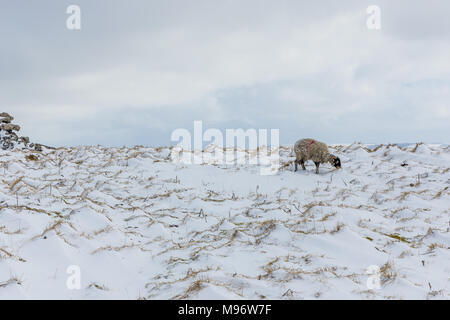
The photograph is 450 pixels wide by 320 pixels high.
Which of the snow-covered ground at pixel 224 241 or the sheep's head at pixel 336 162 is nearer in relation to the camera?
the snow-covered ground at pixel 224 241

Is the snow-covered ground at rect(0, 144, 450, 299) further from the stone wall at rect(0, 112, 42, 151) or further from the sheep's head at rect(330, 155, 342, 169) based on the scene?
the stone wall at rect(0, 112, 42, 151)

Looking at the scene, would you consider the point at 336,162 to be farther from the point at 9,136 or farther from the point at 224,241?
the point at 9,136

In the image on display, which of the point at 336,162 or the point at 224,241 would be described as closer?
the point at 224,241

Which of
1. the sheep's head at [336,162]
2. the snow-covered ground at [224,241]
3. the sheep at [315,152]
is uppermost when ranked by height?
the sheep at [315,152]

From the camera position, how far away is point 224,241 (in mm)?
4914

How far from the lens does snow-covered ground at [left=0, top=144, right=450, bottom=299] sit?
10.5 ft

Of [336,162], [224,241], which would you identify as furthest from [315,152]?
[224,241]

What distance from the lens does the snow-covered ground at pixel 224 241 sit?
10.5ft

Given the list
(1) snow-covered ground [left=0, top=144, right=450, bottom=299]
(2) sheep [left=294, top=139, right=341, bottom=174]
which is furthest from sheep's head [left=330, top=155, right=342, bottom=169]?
(1) snow-covered ground [left=0, top=144, right=450, bottom=299]

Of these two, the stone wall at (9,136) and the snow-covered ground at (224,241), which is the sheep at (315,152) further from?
the stone wall at (9,136)

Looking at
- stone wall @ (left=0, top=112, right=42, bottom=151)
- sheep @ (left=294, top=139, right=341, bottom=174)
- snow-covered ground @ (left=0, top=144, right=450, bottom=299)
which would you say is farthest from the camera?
stone wall @ (left=0, top=112, right=42, bottom=151)

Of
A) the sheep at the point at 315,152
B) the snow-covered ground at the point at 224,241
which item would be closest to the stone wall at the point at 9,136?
the snow-covered ground at the point at 224,241

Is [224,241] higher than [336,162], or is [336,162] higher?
[336,162]
